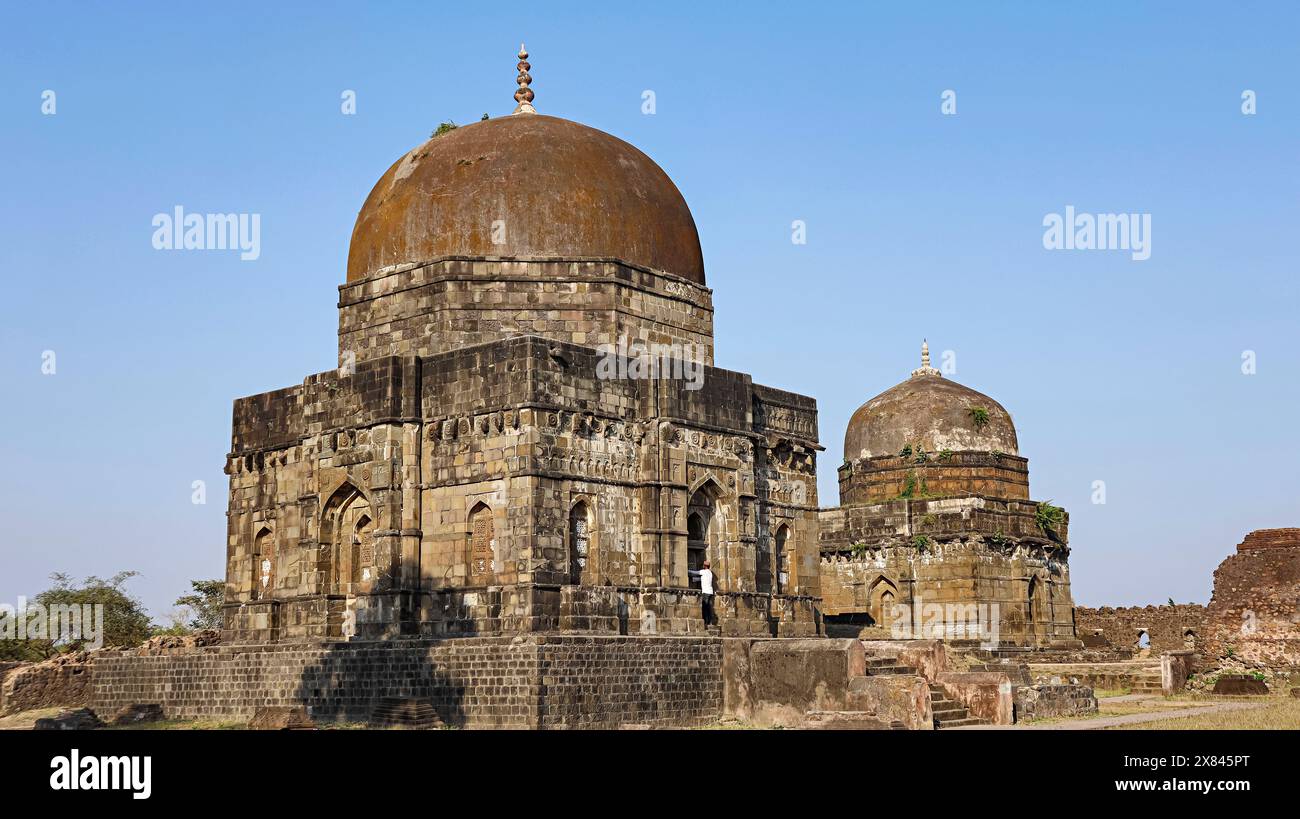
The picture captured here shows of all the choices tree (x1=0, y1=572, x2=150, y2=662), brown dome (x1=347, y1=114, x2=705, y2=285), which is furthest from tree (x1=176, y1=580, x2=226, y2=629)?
brown dome (x1=347, y1=114, x2=705, y2=285)

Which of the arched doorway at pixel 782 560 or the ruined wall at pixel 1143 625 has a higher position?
the arched doorway at pixel 782 560

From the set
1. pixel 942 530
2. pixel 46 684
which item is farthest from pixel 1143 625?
pixel 46 684

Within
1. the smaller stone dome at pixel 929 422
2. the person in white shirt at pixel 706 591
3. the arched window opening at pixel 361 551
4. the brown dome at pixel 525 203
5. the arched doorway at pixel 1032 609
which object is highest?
the brown dome at pixel 525 203

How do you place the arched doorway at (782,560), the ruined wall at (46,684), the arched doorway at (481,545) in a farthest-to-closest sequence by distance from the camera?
the arched doorway at (782,560) < the ruined wall at (46,684) < the arched doorway at (481,545)

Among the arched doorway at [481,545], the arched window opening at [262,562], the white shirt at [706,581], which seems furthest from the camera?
the arched window opening at [262,562]

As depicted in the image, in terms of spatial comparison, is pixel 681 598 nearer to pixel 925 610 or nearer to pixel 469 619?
pixel 469 619

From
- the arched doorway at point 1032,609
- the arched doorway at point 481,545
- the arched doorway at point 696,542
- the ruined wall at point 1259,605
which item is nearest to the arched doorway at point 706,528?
the arched doorway at point 696,542

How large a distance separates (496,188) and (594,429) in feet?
16.6

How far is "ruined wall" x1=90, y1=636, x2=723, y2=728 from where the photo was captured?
1978cm

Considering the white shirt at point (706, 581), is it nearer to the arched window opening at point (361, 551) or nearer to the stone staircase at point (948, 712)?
the stone staircase at point (948, 712)

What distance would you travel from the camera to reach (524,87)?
27.4 metres

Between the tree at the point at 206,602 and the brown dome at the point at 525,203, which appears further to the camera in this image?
the tree at the point at 206,602

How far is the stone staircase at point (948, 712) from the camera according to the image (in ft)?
65.2

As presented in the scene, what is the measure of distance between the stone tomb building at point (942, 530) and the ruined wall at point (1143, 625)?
3651 mm
